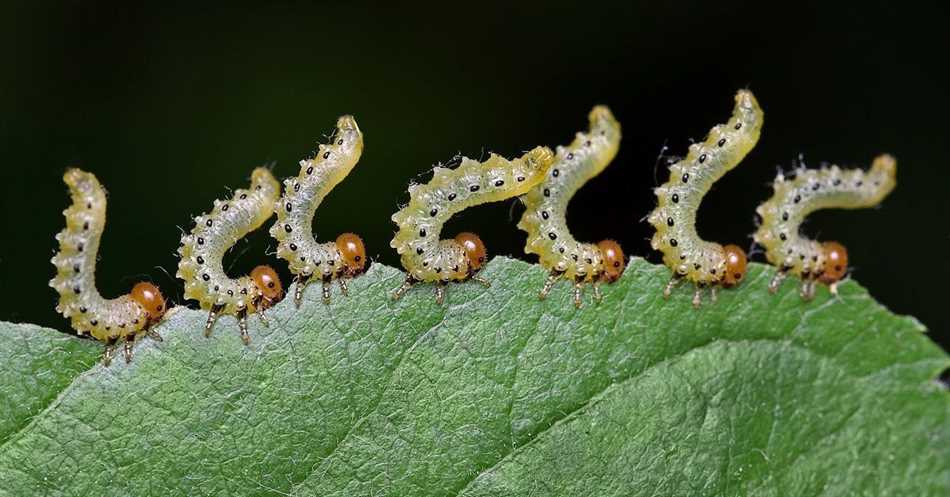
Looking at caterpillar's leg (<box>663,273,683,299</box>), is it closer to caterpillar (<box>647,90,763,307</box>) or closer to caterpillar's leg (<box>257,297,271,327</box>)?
caterpillar (<box>647,90,763,307</box>)

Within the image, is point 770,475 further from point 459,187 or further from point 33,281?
point 33,281

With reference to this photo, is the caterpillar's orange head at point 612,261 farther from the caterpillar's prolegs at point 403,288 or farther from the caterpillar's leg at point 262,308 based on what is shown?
the caterpillar's leg at point 262,308

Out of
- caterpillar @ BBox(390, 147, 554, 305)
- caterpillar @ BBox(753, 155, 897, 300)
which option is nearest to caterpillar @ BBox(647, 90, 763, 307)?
caterpillar @ BBox(753, 155, 897, 300)

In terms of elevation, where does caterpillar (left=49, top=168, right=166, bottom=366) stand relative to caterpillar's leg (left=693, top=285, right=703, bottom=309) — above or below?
above

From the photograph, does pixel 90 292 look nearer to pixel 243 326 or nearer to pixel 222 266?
pixel 222 266

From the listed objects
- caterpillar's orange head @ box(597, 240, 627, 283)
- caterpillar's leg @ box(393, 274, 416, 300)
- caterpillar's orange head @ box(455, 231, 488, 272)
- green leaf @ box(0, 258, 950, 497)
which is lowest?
green leaf @ box(0, 258, 950, 497)

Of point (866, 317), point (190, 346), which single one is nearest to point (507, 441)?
point (190, 346)

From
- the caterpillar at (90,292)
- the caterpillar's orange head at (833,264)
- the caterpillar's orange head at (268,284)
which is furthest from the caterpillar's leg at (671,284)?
the caterpillar at (90,292)
